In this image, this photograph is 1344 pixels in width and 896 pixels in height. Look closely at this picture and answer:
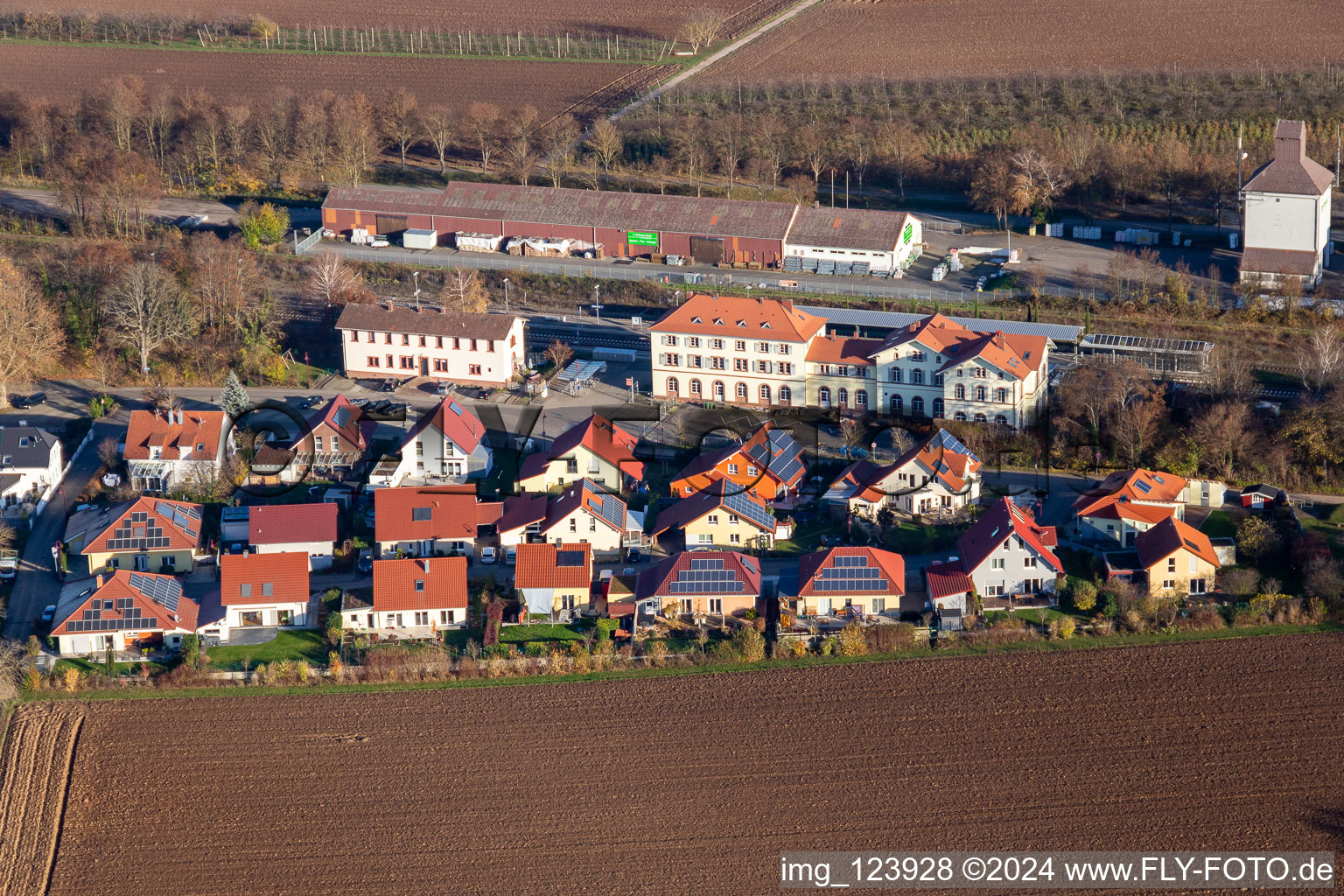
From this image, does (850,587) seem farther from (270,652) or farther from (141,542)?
(141,542)

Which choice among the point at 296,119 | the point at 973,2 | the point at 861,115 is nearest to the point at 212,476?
the point at 296,119

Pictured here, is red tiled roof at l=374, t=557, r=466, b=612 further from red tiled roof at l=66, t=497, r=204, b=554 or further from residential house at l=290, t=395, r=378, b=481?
residential house at l=290, t=395, r=378, b=481

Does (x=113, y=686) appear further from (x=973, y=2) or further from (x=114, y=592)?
(x=973, y=2)

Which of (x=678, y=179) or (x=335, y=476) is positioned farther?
(x=678, y=179)

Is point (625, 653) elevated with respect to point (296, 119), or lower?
lower

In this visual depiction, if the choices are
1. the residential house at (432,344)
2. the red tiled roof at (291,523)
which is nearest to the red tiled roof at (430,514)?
the red tiled roof at (291,523)

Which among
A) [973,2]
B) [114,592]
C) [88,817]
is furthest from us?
[973,2]

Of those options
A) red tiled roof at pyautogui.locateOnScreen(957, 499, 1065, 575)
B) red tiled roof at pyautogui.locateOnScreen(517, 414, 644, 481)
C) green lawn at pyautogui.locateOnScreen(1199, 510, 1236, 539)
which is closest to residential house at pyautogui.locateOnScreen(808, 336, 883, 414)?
red tiled roof at pyautogui.locateOnScreen(517, 414, 644, 481)
